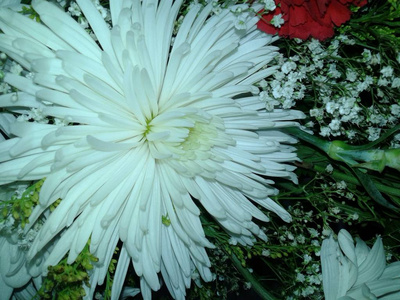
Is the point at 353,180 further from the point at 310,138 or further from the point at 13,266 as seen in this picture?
the point at 13,266

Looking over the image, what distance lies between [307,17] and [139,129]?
29 centimetres

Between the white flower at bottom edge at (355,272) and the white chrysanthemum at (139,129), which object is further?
the white flower at bottom edge at (355,272)

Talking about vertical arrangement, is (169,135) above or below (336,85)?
below

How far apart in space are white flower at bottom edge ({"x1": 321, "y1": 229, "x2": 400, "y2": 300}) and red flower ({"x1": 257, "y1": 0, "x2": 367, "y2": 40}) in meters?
0.29

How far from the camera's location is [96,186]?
611 millimetres

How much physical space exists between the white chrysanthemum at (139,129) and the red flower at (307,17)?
3 centimetres

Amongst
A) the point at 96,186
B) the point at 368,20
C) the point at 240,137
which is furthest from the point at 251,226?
the point at 368,20

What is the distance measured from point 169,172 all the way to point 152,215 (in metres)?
0.06

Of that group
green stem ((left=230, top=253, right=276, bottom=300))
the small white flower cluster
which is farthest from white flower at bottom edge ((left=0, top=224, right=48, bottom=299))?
the small white flower cluster

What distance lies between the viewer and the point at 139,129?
630 millimetres

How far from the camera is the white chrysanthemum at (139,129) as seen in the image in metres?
0.58

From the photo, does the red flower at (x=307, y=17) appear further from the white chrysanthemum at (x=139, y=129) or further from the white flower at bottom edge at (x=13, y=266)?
the white flower at bottom edge at (x=13, y=266)

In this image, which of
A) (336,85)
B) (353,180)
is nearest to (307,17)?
(336,85)

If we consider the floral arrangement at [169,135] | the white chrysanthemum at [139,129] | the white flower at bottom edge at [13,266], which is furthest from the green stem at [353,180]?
the white flower at bottom edge at [13,266]
